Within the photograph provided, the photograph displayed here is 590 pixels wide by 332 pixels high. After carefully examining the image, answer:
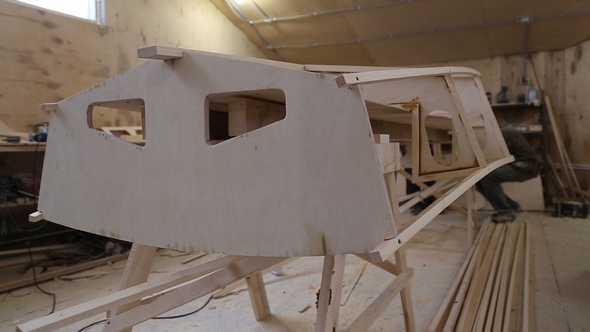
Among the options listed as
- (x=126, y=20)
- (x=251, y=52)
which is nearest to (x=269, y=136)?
(x=126, y=20)

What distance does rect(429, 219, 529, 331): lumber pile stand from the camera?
2.01 m

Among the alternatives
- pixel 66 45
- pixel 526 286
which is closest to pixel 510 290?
pixel 526 286

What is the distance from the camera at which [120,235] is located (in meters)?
1.19

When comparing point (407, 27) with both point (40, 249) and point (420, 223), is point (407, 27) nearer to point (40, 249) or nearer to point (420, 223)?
point (420, 223)

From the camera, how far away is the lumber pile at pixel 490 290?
2006 millimetres

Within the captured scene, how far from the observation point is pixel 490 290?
2424mm

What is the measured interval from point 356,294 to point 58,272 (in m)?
2.16

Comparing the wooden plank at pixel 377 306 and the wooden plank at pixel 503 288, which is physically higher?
the wooden plank at pixel 377 306

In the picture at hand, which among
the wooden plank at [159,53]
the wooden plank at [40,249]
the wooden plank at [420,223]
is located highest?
the wooden plank at [159,53]

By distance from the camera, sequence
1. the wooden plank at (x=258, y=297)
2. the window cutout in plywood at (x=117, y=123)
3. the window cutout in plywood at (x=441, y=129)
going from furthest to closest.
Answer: the window cutout in plywood at (x=117, y=123) < the window cutout in plywood at (x=441, y=129) < the wooden plank at (x=258, y=297)

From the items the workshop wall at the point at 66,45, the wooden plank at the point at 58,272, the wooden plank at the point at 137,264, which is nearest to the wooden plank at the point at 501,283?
the wooden plank at the point at 137,264

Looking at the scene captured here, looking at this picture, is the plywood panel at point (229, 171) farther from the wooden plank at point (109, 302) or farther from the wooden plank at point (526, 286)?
the wooden plank at point (526, 286)

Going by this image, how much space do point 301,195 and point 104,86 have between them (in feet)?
2.39

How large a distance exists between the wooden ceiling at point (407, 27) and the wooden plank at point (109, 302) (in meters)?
4.08
